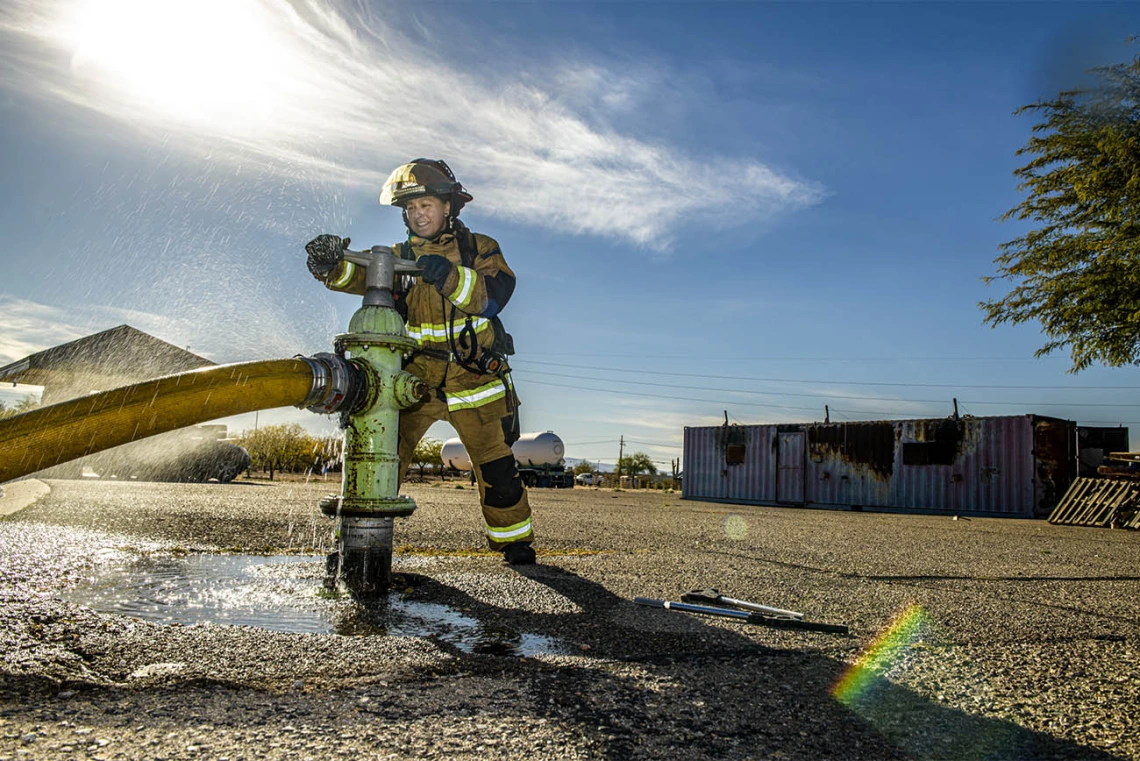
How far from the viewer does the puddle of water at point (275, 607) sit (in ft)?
6.75

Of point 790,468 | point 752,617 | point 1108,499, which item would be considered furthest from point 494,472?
point 790,468

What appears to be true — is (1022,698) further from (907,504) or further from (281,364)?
(907,504)

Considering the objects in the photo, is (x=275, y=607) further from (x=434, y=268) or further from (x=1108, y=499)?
(x=1108, y=499)

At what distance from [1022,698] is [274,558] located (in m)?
→ 3.11

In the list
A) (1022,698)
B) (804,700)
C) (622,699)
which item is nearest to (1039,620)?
(1022,698)

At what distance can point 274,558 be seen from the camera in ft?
11.7

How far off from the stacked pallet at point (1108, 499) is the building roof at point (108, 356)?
64.4 feet

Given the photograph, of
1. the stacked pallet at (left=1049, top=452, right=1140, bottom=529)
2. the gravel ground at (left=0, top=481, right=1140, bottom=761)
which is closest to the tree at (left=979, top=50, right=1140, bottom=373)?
the stacked pallet at (left=1049, top=452, right=1140, bottom=529)

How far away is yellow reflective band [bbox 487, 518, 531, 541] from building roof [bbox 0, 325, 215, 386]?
54.2 ft

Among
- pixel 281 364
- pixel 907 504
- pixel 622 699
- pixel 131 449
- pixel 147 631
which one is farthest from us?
pixel 907 504

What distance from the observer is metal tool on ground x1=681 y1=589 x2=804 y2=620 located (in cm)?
248

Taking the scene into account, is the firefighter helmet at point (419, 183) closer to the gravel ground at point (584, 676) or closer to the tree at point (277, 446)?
the gravel ground at point (584, 676)

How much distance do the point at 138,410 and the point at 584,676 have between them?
1.39 metres

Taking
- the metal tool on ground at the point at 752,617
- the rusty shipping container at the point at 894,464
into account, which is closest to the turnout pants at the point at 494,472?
the metal tool on ground at the point at 752,617
